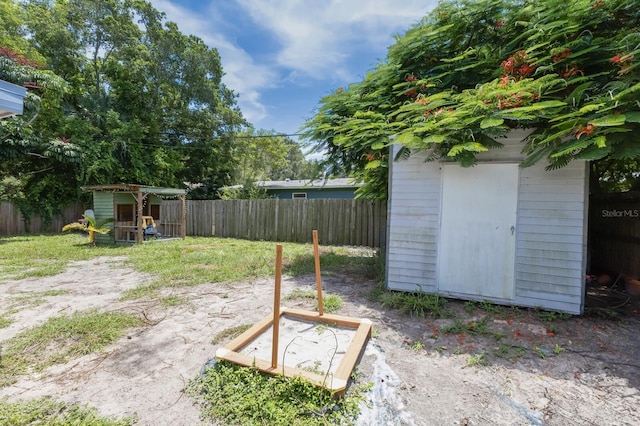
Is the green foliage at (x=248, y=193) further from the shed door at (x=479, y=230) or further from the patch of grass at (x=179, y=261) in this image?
the shed door at (x=479, y=230)

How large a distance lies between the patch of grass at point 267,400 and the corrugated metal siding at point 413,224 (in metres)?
2.22

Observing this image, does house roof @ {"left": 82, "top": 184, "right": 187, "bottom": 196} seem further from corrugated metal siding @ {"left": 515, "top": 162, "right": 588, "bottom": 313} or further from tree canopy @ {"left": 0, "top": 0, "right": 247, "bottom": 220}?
corrugated metal siding @ {"left": 515, "top": 162, "right": 588, "bottom": 313}

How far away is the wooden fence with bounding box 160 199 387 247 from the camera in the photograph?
884 cm

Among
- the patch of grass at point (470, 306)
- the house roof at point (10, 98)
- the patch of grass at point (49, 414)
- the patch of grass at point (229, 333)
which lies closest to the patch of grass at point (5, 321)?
the patch of grass at point (49, 414)

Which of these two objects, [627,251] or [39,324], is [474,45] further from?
[39,324]

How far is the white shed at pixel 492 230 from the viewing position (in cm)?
333

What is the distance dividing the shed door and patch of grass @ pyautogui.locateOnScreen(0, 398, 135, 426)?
3.59m

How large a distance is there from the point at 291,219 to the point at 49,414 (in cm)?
821

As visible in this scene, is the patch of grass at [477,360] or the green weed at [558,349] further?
the green weed at [558,349]

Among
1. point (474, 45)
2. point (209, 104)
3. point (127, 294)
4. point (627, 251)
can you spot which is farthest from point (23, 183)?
point (627, 251)

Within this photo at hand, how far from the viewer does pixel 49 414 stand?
5.94 ft

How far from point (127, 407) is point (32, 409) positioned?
0.57 meters
